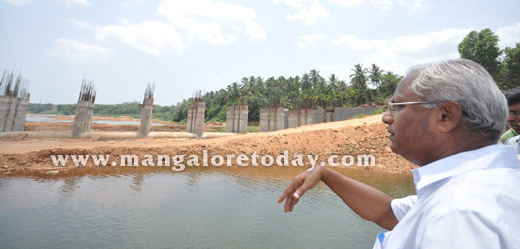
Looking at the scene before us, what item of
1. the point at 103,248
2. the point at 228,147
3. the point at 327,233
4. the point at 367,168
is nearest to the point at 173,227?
the point at 103,248

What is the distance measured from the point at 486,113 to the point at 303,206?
225 inches

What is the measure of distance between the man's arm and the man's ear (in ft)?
2.49

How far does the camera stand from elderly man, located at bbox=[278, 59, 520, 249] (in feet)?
1.83

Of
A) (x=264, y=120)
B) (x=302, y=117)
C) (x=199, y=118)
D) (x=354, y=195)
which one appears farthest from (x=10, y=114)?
(x=302, y=117)

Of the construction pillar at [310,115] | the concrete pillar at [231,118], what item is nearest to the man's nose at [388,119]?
the concrete pillar at [231,118]

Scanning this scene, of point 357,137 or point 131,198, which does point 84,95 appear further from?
point 357,137

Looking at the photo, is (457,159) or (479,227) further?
(457,159)

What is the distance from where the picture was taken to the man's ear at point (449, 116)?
0.92 metres

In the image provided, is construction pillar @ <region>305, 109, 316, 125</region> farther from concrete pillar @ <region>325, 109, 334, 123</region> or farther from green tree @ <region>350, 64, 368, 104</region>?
green tree @ <region>350, 64, 368, 104</region>

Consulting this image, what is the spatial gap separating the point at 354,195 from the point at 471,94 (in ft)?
3.12

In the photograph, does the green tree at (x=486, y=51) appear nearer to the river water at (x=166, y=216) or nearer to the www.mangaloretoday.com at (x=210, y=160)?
the www.mangaloretoday.com at (x=210, y=160)

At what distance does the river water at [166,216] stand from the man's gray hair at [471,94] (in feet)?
12.6

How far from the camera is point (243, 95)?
2259 inches

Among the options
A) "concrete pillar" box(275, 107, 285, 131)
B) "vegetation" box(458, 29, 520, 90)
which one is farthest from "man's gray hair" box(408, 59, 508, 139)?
"vegetation" box(458, 29, 520, 90)
